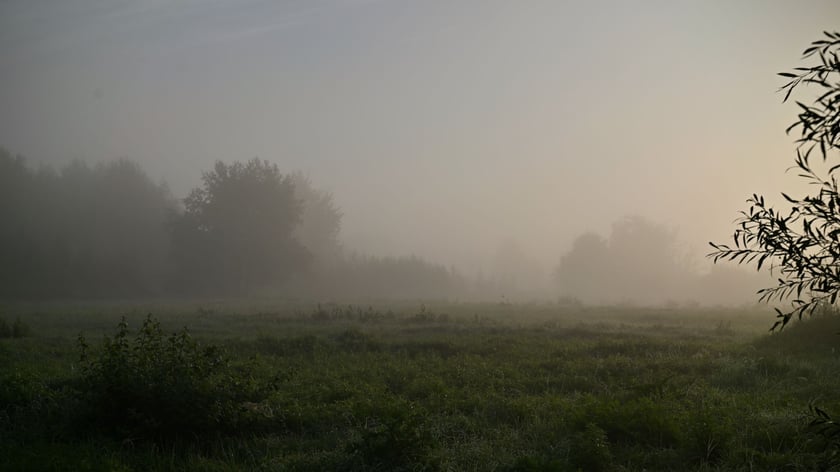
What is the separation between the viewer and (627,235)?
102 m

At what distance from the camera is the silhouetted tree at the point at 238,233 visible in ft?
181

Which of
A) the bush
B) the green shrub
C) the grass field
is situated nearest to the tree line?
the grass field

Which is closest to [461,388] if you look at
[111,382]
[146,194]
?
[111,382]

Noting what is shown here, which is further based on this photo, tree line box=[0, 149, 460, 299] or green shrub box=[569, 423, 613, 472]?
tree line box=[0, 149, 460, 299]

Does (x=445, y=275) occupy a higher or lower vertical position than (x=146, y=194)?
lower

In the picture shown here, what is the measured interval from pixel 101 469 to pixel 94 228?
2335 inches

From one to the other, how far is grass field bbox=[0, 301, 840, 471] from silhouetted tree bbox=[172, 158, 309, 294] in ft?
136

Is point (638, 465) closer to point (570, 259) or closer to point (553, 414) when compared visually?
point (553, 414)

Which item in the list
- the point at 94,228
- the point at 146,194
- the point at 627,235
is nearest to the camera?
the point at 94,228

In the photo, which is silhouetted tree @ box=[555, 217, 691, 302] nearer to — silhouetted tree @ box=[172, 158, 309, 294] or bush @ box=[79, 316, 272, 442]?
silhouetted tree @ box=[172, 158, 309, 294]

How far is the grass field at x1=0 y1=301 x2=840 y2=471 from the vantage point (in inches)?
275

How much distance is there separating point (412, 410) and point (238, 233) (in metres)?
53.1

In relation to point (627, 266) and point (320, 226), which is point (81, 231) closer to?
point (320, 226)

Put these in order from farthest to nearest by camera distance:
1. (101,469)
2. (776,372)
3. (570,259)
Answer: (570,259) < (776,372) < (101,469)
